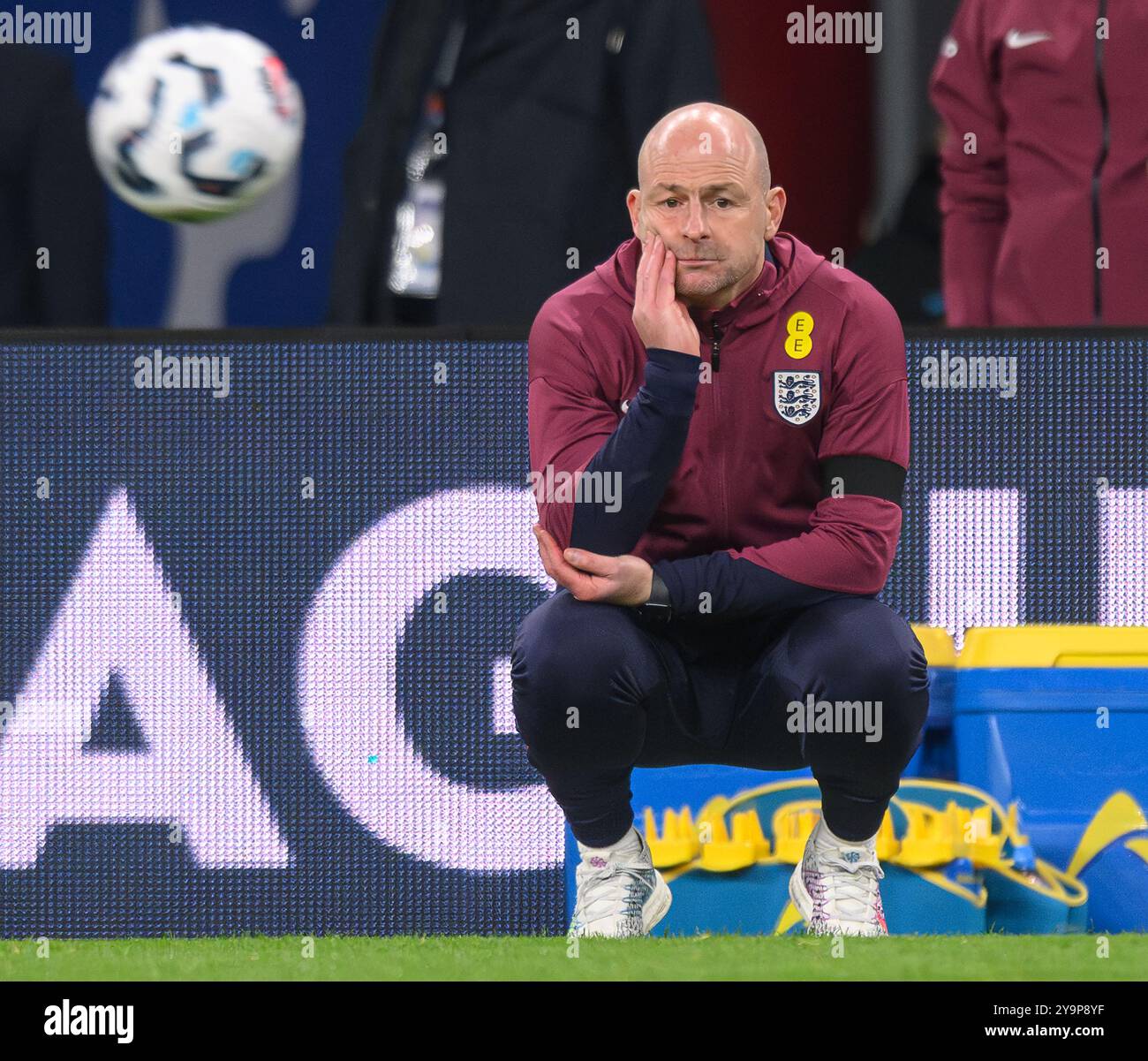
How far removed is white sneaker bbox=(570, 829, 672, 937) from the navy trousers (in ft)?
0.08

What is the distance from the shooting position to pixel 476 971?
2.02 metres

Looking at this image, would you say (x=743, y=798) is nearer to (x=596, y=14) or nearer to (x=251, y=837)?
(x=251, y=837)

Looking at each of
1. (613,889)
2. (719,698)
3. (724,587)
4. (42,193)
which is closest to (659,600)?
(724,587)

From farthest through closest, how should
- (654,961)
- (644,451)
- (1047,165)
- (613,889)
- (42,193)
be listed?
(42,193) → (1047,165) → (613,889) → (644,451) → (654,961)

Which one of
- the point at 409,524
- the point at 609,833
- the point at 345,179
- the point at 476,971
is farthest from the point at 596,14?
the point at 476,971

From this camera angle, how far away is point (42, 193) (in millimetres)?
3559

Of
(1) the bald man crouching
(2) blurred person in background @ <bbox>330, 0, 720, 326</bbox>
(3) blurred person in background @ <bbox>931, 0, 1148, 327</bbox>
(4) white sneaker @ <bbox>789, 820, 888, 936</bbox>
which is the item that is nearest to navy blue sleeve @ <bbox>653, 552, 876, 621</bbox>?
(1) the bald man crouching

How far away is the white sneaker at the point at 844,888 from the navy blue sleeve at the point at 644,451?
1.57 ft

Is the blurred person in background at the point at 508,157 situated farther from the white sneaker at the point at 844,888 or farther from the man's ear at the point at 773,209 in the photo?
the white sneaker at the point at 844,888

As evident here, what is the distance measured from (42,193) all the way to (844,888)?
2086mm

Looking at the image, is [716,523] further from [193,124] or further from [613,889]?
[193,124]

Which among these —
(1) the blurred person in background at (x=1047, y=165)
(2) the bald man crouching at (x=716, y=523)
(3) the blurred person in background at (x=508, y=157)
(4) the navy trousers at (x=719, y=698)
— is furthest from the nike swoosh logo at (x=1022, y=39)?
(4) the navy trousers at (x=719, y=698)

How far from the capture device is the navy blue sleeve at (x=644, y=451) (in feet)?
6.89

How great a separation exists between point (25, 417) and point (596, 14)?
1.30 m
